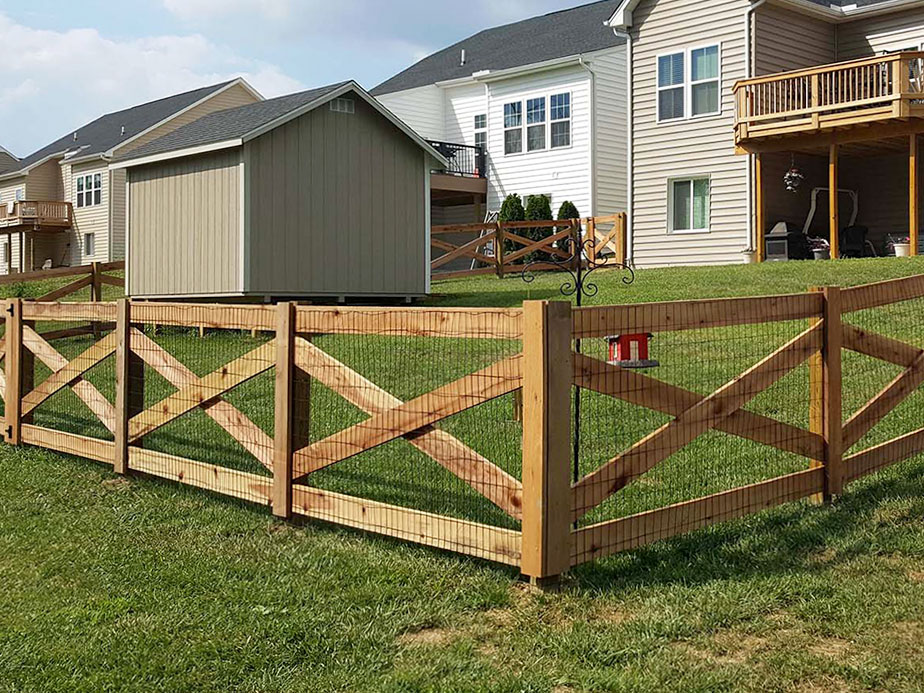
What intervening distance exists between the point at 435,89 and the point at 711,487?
26.7m

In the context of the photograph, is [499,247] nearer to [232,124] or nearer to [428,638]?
[232,124]

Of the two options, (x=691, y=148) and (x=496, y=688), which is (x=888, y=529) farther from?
(x=691, y=148)

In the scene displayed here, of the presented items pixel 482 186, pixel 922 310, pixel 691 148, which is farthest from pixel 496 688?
pixel 482 186

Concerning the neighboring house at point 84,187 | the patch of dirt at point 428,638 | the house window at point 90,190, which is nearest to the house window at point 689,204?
the patch of dirt at point 428,638

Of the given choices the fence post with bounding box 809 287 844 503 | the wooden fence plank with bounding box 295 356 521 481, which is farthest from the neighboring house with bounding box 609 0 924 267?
the wooden fence plank with bounding box 295 356 521 481

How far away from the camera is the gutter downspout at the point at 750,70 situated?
19.9 meters

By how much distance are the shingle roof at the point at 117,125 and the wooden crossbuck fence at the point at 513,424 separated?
31.4 meters

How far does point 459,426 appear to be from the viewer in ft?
26.7

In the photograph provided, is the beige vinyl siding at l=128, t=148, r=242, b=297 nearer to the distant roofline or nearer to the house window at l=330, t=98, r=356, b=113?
the house window at l=330, t=98, r=356, b=113

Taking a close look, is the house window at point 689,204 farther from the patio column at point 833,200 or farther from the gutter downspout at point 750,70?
the patio column at point 833,200

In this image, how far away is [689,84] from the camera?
835 inches

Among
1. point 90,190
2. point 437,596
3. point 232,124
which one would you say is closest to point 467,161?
point 232,124

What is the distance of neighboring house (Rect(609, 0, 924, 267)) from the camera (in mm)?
19125

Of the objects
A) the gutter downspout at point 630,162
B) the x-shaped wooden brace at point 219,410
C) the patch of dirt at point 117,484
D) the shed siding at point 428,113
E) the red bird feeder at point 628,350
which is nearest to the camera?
the x-shaped wooden brace at point 219,410
